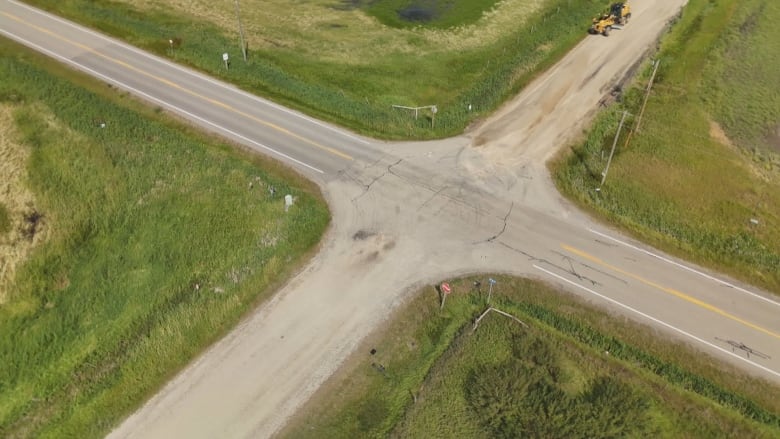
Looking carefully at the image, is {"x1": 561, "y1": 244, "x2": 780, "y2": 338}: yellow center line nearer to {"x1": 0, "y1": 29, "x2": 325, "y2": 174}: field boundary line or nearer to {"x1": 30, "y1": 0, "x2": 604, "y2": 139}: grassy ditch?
{"x1": 30, "y1": 0, "x2": 604, "y2": 139}: grassy ditch

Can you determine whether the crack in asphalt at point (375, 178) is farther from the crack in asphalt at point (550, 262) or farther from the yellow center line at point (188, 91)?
the crack in asphalt at point (550, 262)

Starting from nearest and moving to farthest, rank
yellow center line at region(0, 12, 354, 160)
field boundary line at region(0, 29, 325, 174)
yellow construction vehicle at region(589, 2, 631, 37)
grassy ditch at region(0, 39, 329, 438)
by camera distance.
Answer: grassy ditch at region(0, 39, 329, 438), field boundary line at region(0, 29, 325, 174), yellow center line at region(0, 12, 354, 160), yellow construction vehicle at region(589, 2, 631, 37)

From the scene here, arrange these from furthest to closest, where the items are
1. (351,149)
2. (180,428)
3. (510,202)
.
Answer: (351,149)
(510,202)
(180,428)

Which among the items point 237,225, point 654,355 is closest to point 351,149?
point 237,225

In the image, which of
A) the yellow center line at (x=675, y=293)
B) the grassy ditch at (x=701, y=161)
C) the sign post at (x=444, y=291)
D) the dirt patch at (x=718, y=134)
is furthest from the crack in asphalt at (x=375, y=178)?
the dirt patch at (x=718, y=134)

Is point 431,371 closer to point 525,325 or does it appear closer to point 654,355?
point 525,325

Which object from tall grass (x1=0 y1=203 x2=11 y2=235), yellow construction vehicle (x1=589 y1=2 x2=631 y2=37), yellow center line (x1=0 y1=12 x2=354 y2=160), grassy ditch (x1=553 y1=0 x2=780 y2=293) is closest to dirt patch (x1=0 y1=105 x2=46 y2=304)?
tall grass (x1=0 y1=203 x2=11 y2=235)

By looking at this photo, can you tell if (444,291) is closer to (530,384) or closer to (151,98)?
(530,384)

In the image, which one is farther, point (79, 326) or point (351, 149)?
point (351, 149)
